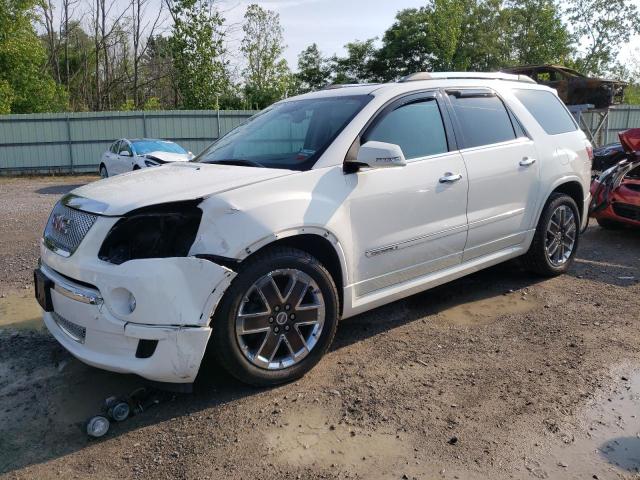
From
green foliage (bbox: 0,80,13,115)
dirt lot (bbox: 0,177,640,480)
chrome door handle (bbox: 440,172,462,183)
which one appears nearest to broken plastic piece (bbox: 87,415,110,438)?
dirt lot (bbox: 0,177,640,480)

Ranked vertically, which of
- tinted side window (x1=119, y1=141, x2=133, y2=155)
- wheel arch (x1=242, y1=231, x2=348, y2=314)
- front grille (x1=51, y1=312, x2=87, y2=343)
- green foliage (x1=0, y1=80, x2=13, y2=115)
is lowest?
front grille (x1=51, y1=312, x2=87, y2=343)

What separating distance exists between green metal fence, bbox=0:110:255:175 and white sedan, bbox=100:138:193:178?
6113mm

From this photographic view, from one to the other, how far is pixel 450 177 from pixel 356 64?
130 ft

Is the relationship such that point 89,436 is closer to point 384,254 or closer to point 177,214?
point 177,214

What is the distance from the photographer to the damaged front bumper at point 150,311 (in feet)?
9.14

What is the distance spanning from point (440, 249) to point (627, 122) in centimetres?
2258

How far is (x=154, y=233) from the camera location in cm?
301

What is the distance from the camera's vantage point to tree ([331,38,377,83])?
134 feet

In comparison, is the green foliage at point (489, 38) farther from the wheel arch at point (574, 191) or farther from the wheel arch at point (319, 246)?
the wheel arch at point (319, 246)

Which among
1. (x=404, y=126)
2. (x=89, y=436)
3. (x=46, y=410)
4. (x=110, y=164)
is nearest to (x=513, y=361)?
(x=404, y=126)

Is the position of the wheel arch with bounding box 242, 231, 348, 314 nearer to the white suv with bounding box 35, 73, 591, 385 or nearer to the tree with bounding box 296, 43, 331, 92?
the white suv with bounding box 35, 73, 591, 385

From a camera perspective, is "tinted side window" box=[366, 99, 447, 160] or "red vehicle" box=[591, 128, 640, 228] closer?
"tinted side window" box=[366, 99, 447, 160]

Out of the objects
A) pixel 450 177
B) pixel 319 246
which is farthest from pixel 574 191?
pixel 319 246

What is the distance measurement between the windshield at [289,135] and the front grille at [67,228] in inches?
43.5
